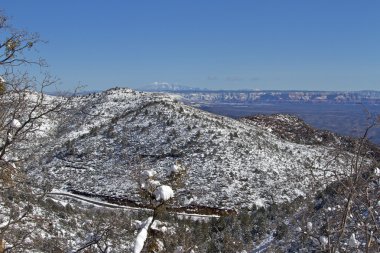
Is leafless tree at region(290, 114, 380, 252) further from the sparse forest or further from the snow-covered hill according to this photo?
the snow-covered hill

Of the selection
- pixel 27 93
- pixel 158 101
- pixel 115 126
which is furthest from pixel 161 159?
pixel 27 93


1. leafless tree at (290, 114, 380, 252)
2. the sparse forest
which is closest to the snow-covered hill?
the sparse forest

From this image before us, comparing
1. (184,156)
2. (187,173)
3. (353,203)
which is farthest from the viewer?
(184,156)

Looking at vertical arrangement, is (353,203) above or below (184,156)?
above

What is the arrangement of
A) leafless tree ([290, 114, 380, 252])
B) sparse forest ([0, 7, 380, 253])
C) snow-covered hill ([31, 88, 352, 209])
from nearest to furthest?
leafless tree ([290, 114, 380, 252]) < sparse forest ([0, 7, 380, 253]) < snow-covered hill ([31, 88, 352, 209])

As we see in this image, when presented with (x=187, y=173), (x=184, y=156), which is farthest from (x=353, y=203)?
(x=184, y=156)

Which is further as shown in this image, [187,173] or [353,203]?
[187,173]

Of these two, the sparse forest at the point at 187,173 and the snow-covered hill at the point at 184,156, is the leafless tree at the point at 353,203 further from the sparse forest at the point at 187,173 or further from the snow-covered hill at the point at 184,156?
the snow-covered hill at the point at 184,156

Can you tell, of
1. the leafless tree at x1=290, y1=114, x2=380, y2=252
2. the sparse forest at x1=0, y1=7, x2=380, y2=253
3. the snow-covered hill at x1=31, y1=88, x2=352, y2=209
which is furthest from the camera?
the snow-covered hill at x1=31, y1=88, x2=352, y2=209

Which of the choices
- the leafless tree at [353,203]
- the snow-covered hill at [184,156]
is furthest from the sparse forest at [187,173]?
the leafless tree at [353,203]

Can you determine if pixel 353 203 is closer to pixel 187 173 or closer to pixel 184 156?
pixel 187 173
